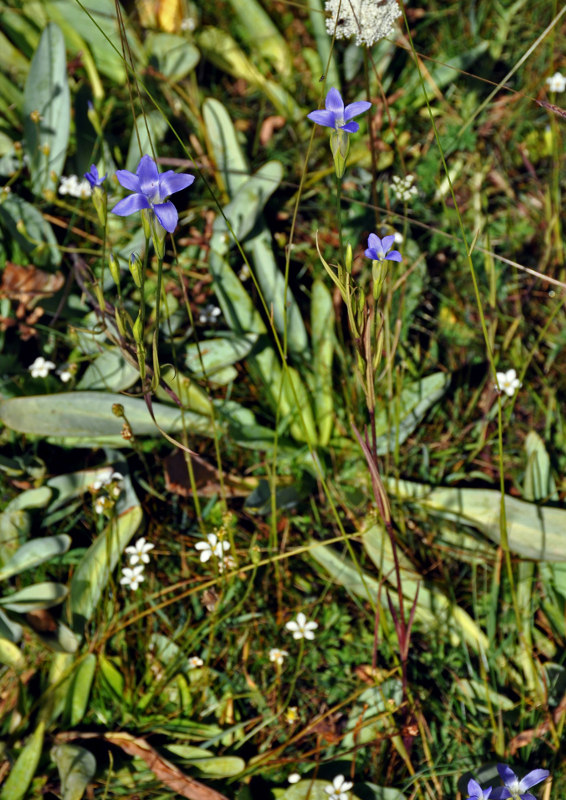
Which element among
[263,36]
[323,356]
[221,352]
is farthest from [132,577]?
[263,36]

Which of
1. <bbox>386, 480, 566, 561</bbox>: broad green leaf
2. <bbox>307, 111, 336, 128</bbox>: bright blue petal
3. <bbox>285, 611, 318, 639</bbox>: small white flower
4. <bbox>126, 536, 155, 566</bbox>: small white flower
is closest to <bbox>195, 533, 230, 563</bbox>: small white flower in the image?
<bbox>126, 536, 155, 566</bbox>: small white flower

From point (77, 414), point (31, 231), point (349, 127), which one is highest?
point (349, 127)

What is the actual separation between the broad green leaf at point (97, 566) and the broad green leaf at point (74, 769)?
27cm

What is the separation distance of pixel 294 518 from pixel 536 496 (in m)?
0.65

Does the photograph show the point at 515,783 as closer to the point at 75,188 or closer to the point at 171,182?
the point at 171,182

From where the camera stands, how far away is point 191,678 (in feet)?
5.51

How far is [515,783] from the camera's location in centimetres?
127

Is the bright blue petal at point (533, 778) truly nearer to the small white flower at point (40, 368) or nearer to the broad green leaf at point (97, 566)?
the broad green leaf at point (97, 566)

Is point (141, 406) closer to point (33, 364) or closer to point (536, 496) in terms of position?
point (33, 364)

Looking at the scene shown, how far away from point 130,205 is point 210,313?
111 centimetres

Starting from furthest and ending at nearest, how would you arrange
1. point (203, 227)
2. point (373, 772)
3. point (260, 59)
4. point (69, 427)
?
point (260, 59)
point (203, 227)
point (69, 427)
point (373, 772)

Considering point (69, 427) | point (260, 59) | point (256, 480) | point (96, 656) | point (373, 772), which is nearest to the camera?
point (373, 772)

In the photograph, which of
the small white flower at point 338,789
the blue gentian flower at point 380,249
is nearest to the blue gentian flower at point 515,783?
the small white flower at point 338,789

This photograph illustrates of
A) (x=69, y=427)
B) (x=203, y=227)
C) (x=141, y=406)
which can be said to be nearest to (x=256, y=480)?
(x=141, y=406)
